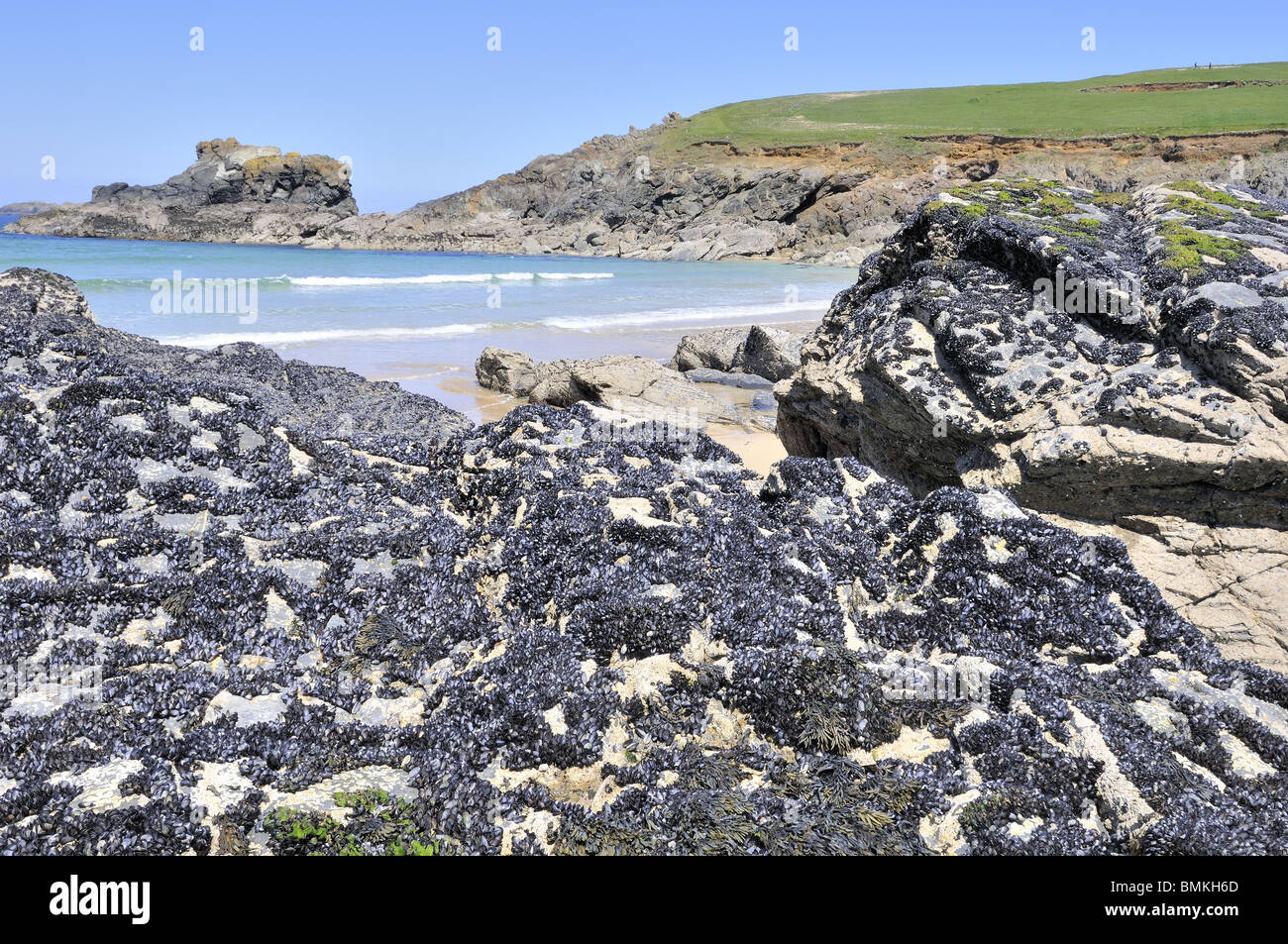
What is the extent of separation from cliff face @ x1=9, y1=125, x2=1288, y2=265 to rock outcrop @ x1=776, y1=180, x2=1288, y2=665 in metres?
59.7

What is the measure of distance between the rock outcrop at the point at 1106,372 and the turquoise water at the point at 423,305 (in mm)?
A: 10068

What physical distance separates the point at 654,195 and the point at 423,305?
5839 cm

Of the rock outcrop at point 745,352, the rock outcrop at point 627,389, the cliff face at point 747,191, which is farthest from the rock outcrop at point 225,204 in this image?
the rock outcrop at point 627,389

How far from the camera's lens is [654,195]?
272 feet

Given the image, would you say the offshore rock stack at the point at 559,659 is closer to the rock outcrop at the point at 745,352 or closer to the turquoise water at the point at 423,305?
the turquoise water at the point at 423,305

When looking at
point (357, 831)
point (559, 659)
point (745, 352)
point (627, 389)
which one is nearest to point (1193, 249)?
point (559, 659)

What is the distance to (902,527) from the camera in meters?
4.63

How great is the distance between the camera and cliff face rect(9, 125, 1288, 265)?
230 ft

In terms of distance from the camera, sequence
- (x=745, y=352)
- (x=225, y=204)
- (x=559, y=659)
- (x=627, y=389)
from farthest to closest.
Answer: (x=225, y=204)
(x=745, y=352)
(x=627, y=389)
(x=559, y=659)

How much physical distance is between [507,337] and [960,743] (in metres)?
20.4

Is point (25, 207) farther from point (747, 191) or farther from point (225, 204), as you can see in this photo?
point (747, 191)

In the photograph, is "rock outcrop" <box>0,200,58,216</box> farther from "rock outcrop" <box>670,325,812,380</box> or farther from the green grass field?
"rock outcrop" <box>670,325,812,380</box>

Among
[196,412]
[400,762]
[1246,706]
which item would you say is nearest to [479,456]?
[196,412]
